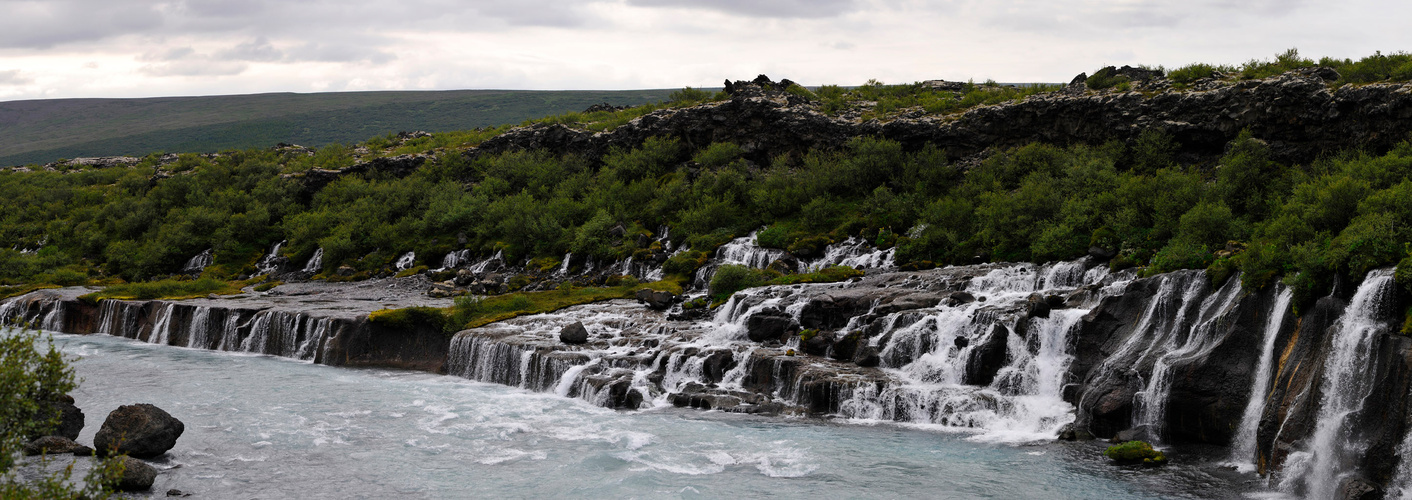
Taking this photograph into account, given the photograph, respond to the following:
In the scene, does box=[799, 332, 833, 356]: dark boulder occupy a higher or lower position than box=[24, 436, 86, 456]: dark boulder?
higher

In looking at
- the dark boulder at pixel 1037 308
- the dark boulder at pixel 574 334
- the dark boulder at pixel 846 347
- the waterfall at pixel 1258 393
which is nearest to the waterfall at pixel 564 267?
the dark boulder at pixel 574 334

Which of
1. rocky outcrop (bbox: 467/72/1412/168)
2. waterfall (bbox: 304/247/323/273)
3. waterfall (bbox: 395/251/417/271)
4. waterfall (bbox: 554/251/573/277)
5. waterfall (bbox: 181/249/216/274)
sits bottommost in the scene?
waterfall (bbox: 181/249/216/274)

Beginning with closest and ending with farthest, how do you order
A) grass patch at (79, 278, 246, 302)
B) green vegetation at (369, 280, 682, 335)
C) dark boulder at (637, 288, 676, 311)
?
green vegetation at (369, 280, 682, 335)
dark boulder at (637, 288, 676, 311)
grass patch at (79, 278, 246, 302)

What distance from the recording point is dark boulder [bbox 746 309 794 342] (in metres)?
35.6

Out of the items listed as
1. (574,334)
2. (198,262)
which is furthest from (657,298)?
(198,262)

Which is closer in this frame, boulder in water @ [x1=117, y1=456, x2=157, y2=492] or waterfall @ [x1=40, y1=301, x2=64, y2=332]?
boulder in water @ [x1=117, y1=456, x2=157, y2=492]

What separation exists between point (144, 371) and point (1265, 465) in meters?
41.7

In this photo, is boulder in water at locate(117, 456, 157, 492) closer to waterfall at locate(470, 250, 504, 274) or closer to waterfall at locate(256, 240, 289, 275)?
waterfall at locate(470, 250, 504, 274)

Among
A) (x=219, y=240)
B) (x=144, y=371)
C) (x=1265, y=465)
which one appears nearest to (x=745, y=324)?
(x=1265, y=465)

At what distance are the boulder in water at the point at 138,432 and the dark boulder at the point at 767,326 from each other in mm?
20414

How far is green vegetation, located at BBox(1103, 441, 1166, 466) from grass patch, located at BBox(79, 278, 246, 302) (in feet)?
172

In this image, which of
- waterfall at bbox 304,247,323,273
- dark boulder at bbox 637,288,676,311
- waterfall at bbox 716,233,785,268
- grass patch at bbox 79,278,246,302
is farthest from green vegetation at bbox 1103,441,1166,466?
waterfall at bbox 304,247,323,273

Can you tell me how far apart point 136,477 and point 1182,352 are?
90.6ft

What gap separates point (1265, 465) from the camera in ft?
70.8
